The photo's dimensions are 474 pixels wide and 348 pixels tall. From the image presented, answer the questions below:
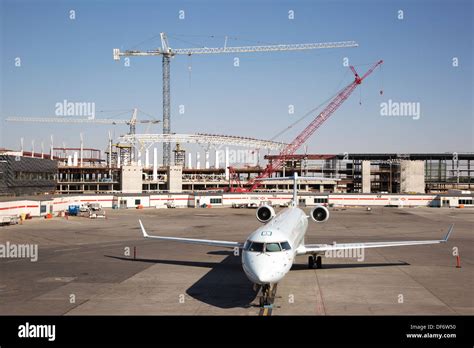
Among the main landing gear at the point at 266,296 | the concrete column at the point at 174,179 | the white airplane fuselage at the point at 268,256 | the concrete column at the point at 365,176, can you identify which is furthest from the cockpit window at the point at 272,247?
the concrete column at the point at 365,176

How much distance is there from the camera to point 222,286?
21.9 m

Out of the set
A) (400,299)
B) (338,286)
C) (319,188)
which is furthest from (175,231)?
(319,188)

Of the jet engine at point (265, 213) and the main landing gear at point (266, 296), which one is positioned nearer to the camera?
the main landing gear at point (266, 296)

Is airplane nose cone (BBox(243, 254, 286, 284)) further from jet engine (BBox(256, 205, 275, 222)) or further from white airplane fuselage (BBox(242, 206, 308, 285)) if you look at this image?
jet engine (BBox(256, 205, 275, 222))

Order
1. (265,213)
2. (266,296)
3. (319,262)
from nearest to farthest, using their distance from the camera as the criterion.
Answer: (266,296) → (319,262) → (265,213)

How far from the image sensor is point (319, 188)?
134 m

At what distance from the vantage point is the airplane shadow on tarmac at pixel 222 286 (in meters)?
19.0

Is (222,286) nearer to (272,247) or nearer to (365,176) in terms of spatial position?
(272,247)

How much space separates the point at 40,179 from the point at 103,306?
2957 inches

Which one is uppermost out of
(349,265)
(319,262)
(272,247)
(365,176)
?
(365,176)

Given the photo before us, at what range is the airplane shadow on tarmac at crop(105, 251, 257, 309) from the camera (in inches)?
749

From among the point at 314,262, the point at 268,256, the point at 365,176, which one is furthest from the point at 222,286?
the point at 365,176

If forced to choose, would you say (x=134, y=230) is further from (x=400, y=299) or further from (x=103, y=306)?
(x=400, y=299)

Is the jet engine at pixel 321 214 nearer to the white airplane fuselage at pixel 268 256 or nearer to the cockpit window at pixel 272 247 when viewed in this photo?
the white airplane fuselage at pixel 268 256
